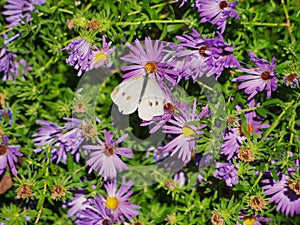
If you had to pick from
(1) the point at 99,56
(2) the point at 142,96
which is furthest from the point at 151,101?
(1) the point at 99,56

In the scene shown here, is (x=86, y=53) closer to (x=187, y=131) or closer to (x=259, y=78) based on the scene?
(x=187, y=131)

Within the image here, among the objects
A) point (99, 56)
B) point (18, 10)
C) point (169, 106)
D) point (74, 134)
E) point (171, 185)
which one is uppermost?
point (18, 10)

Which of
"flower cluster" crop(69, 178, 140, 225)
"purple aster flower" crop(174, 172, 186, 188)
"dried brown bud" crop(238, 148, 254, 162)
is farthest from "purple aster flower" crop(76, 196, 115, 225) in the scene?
"dried brown bud" crop(238, 148, 254, 162)

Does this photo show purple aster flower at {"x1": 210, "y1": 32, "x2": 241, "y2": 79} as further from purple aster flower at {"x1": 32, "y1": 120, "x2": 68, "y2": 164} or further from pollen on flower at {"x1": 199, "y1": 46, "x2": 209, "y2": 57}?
purple aster flower at {"x1": 32, "y1": 120, "x2": 68, "y2": 164}

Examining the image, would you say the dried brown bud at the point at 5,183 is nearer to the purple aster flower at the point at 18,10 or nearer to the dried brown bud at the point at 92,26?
the purple aster flower at the point at 18,10

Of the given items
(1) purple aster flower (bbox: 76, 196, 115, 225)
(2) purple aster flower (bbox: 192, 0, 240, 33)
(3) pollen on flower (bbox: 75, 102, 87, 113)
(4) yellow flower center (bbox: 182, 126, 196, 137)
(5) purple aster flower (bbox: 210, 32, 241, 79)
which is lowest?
(1) purple aster flower (bbox: 76, 196, 115, 225)

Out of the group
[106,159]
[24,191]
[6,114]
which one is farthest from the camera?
[6,114]
